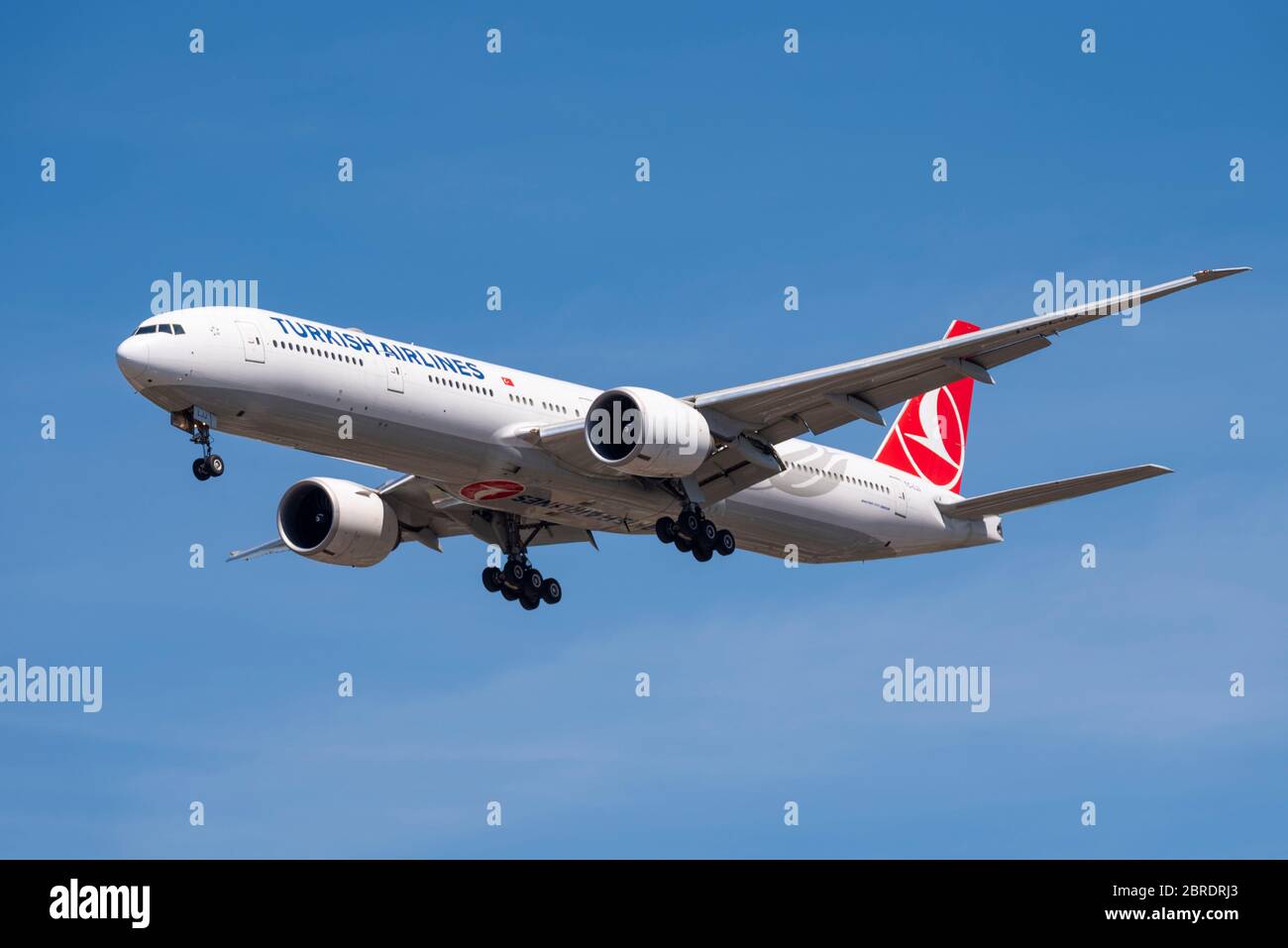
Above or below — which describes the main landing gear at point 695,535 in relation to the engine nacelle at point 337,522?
below

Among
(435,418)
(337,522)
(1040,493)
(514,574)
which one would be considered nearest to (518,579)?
(514,574)

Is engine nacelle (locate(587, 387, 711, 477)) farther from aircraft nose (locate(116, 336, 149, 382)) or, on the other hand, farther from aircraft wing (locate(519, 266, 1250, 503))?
aircraft nose (locate(116, 336, 149, 382))

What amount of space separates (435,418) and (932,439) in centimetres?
1960

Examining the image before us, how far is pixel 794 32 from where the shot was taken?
47.6 m

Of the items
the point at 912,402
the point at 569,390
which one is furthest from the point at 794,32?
the point at 912,402

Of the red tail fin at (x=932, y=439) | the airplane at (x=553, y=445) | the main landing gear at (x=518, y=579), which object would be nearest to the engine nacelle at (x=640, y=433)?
the airplane at (x=553, y=445)

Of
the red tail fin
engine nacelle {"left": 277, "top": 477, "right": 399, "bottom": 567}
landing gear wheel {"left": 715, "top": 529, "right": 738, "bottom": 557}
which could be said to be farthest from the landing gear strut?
the red tail fin

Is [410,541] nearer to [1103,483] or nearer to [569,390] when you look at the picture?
[569,390]

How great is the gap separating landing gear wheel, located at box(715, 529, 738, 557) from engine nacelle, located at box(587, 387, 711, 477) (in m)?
3.18

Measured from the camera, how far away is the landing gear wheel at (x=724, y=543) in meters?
46.9

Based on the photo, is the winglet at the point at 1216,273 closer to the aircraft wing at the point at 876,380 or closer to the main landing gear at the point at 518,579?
the aircraft wing at the point at 876,380

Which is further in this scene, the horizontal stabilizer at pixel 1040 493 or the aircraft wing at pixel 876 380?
the horizontal stabilizer at pixel 1040 493

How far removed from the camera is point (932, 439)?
57312mm

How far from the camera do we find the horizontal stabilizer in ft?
148
